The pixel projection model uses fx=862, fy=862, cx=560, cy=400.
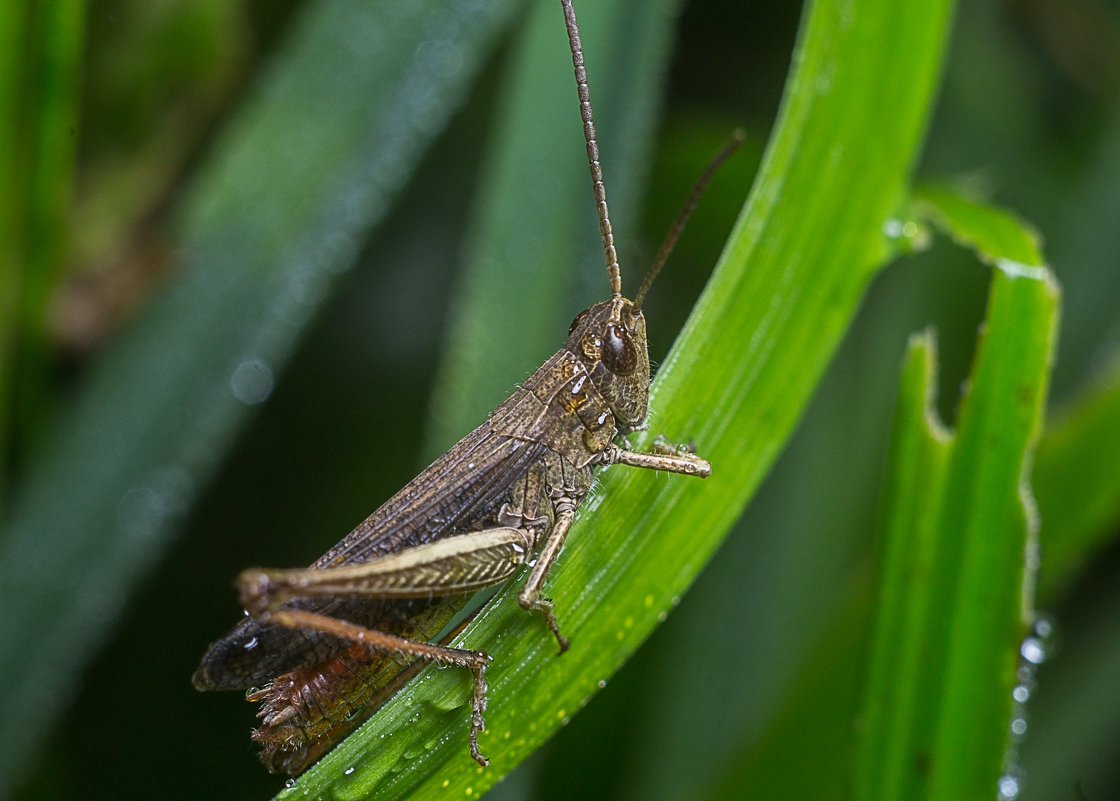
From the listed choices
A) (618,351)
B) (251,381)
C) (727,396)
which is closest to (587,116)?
(618,351)

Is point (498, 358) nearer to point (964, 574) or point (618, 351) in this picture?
point (618, 351)

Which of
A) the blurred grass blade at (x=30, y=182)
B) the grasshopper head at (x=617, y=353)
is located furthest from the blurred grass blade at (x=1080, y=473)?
the blurred grass blade at (x=30, y=182)

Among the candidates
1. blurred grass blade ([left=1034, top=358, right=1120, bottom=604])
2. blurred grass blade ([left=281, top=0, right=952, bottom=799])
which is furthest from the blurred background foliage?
blurred grass blade ([left=281, top=0, right=952, bottom=799])

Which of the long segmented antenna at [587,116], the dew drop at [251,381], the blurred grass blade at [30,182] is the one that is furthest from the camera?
the dew drop at [251,381]

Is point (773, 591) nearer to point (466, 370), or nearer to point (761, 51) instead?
point (466, 370)

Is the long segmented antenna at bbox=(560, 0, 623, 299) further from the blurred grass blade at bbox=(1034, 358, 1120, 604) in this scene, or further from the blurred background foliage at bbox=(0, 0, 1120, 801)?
the blurred grass blade at bbox=(1034, 358, 1120, 604)

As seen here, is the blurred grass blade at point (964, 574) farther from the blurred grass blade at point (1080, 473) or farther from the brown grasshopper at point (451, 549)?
the blurred grass blade at point (1080, 473)
